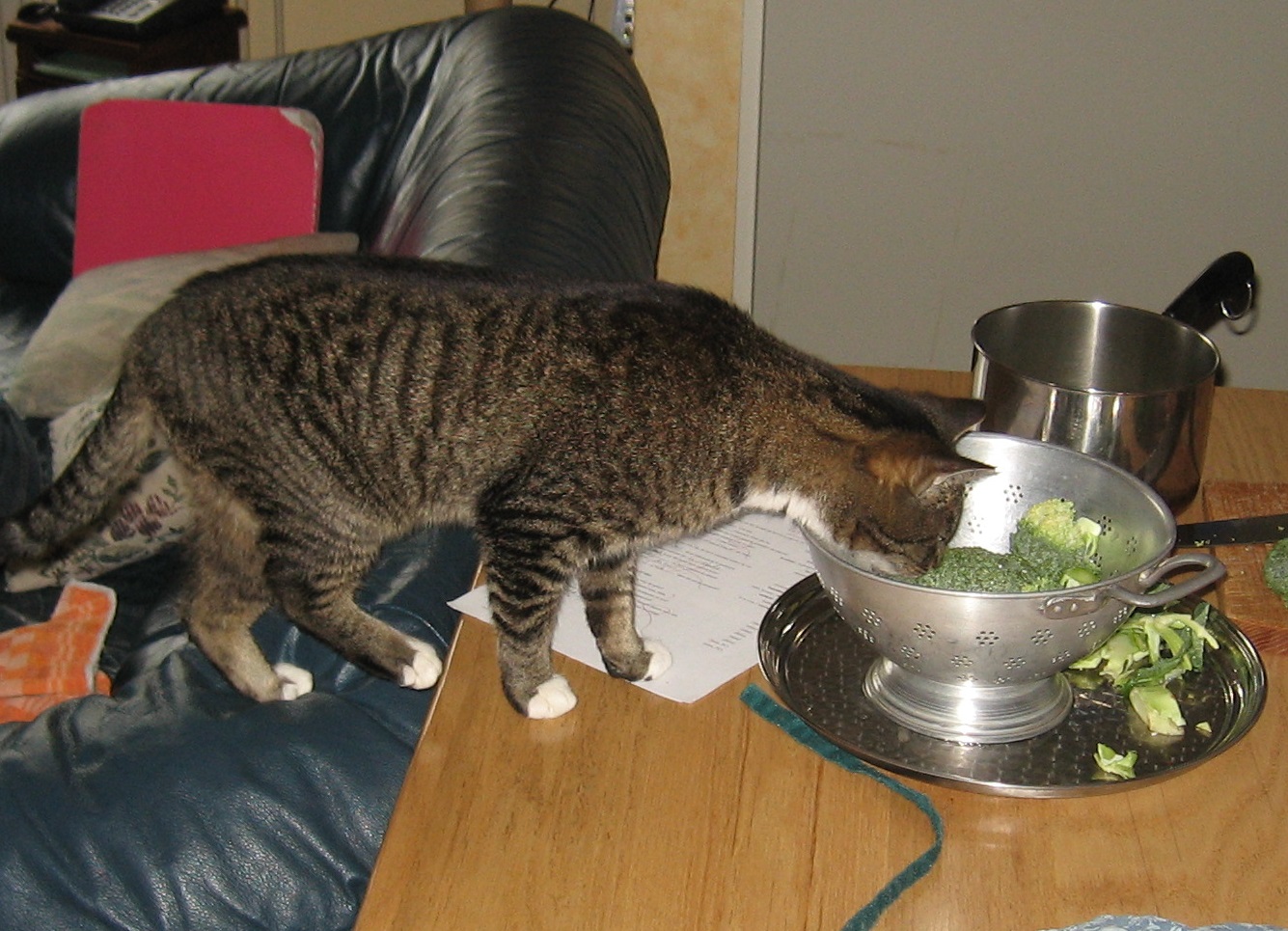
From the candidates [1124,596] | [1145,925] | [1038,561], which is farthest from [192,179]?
[1145,925]

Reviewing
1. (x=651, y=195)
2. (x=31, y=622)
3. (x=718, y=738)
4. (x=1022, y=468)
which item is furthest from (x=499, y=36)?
(x=718, y=738)

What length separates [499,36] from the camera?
251cm

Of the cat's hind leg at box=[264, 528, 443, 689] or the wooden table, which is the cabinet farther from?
the wooden table

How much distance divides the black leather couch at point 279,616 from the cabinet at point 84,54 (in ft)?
2.43

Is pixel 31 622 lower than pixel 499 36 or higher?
lower

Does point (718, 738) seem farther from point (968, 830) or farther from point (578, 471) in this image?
point (578, 471)

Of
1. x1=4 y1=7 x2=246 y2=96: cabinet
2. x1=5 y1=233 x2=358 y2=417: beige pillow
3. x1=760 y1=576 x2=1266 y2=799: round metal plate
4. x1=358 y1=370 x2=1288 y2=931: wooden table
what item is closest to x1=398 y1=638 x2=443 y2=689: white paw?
x1=358 y1=370 x2=1288 y2=931: wooden table

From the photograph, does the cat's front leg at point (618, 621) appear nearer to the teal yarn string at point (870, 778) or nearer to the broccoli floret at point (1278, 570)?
the teal yarn string at point (870, 778)

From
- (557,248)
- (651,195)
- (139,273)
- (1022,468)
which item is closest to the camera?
(1022,468)

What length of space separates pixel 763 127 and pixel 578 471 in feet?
4.46

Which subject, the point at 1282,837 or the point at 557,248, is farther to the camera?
the point at 557,248

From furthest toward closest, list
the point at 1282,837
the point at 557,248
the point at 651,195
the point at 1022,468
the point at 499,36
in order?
1. the point at 499,36
2. the point at 651,195
3. the point at 557,248
4. the point at 1022,468
5. the point at 1282,837

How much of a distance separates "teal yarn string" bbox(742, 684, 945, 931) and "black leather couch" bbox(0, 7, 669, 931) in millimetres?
458

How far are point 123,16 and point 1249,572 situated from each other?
11.1ft
